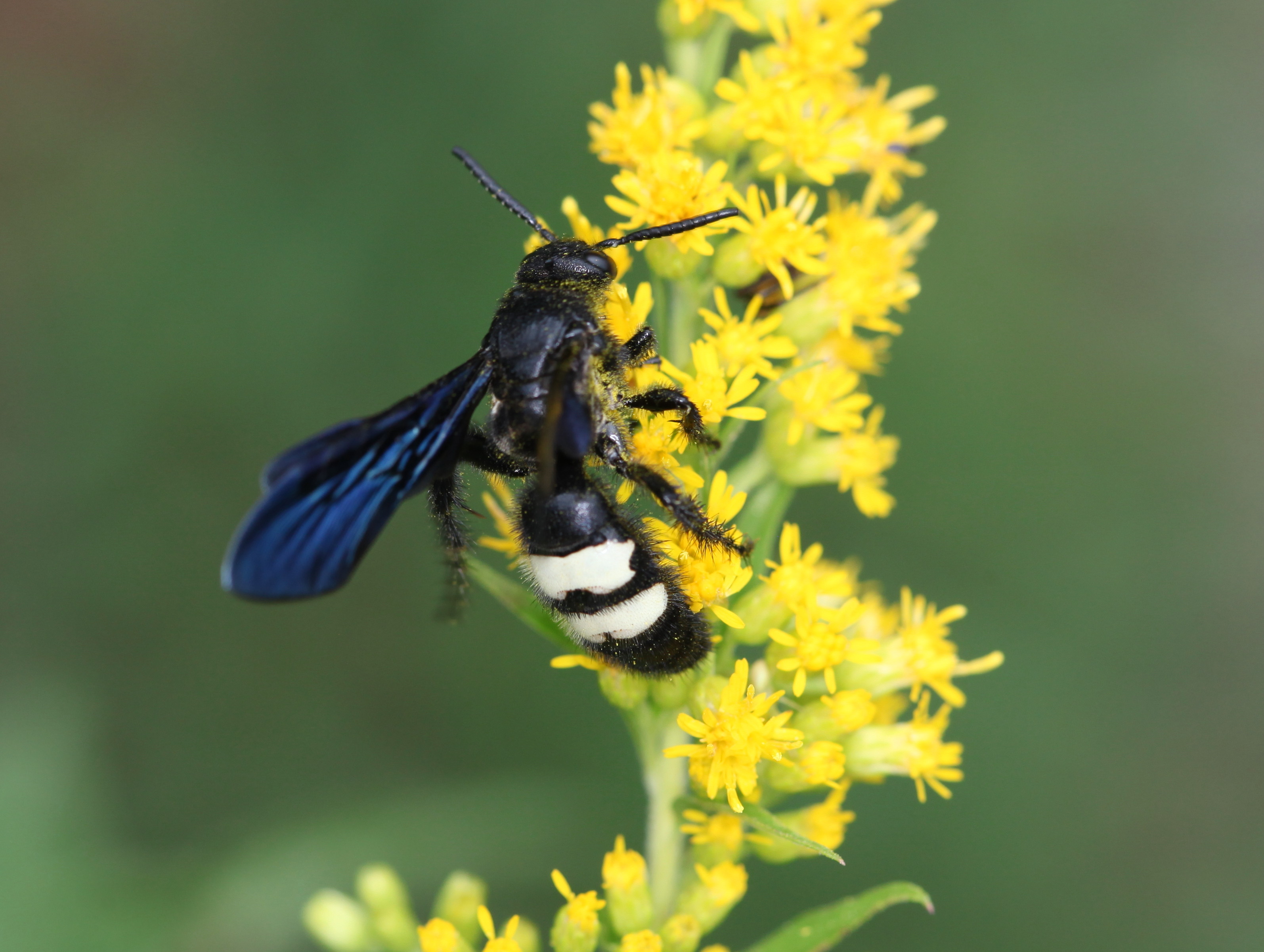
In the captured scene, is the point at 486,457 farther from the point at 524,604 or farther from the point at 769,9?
the point at 769,9

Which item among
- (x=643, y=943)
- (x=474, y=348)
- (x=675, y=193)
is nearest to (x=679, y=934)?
(x=643, y=943)

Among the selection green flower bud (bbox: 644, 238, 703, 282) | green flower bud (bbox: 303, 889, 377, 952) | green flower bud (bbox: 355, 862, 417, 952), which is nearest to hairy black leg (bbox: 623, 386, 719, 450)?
green flower bud (bbox: 644, 238, 703, 282)

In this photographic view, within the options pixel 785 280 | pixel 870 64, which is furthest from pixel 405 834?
pixel 870 64

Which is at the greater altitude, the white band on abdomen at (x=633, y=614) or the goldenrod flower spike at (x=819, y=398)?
the goldenrod flower spike at (x=819, y=398)

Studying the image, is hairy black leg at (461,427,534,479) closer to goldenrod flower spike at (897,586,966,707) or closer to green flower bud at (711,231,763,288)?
green flower bud at (711,231,763,288)

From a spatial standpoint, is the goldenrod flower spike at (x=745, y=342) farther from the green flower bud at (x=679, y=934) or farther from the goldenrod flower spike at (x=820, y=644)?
the green flower bud at (x=679, y=934)

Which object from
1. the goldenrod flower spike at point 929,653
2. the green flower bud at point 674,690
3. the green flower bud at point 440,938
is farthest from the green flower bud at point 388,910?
the goldenrod flower spike at point 929,653

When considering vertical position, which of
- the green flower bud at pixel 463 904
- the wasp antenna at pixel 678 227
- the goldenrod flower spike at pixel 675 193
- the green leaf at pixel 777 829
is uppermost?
the goldenrod flower spike at pixel 675 193
